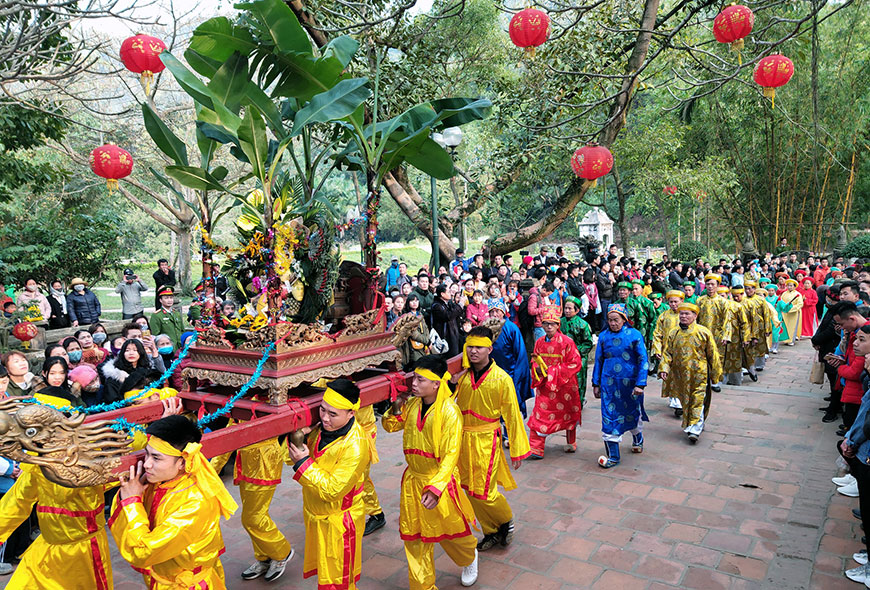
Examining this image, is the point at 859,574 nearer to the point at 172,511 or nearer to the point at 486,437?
the point at 486,437

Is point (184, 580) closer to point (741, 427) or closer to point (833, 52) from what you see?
point (741, 427)

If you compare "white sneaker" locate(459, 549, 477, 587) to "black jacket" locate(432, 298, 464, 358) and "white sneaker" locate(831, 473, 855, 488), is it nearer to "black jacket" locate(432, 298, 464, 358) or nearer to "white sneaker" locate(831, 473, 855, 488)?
"white sneaker" locate(831, 473, 855, 488)

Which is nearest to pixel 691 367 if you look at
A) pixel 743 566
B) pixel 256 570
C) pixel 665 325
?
pixel 665 325

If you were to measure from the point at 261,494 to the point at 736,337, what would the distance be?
788 cm

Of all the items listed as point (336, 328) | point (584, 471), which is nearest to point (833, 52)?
point (584, 471)

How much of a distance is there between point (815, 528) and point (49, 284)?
45.7 feet

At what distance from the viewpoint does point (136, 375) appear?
5.60 metres

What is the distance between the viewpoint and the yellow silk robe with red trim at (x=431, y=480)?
3.97 metres

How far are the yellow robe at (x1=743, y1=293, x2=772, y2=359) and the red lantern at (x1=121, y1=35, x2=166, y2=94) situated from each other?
30.0 feet

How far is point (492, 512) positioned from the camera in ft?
15.4

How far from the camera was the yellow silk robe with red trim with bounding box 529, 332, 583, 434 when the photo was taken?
676 cm

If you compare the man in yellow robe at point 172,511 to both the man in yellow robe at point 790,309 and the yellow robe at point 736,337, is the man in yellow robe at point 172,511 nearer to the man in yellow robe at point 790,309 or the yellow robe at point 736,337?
the yellow robe at point 736,337

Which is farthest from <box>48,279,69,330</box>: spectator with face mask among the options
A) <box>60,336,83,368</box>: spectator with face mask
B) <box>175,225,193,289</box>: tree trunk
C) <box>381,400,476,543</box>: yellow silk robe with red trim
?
<box>175,225,193,289</box>: tree trunk

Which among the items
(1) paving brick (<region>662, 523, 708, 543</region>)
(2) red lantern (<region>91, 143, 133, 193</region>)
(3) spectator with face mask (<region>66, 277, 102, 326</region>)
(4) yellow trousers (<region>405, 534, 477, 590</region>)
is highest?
(2) red lantern (<region>91, 143, 133, 193</region>)
